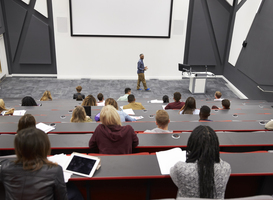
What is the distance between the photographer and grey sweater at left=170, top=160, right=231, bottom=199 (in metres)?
1.72

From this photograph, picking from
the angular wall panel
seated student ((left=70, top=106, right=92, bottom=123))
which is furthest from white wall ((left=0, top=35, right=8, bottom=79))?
seated student ((left=70, top=106, right=92, bottom=123))

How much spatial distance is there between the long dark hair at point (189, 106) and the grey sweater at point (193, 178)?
265 centimetres

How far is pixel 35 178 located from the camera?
5.42 ft

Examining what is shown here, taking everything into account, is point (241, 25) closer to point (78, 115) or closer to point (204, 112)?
point (204, 112)

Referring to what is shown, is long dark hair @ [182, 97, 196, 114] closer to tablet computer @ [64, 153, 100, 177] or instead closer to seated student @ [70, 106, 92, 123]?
seated student @ [70, 106, 92, 123]

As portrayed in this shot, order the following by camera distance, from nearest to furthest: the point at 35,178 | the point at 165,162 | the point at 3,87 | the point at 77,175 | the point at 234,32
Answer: the point at 35,178, the point at 77,175, the point at 165,162, the point at 3,87, the point at 234,32

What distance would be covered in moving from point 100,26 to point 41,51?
2418 mm

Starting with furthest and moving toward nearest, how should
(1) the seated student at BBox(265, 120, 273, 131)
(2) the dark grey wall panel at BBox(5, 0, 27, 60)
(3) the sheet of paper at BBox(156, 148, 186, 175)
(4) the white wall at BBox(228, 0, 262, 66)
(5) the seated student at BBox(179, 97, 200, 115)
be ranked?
(2) the dark grey wall panel at BBox(5, 0, 27, 60) < (4) the white wall at BBox(228, 0, 262, 66) < (5) the seated student at BBox(179, 97, 200, 115) < (1) the seated student at BBox(265, 120, 273, 131) < (3) the sheet of paper at BBox(156, 148, 186, 175)

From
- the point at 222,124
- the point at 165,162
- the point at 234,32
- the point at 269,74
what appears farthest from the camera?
the point at 234,32

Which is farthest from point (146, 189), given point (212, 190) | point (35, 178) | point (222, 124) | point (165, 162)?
point (222, 124)

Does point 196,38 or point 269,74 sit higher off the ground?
point 196,38

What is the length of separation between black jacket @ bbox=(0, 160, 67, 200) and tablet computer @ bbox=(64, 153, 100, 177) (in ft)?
1.19

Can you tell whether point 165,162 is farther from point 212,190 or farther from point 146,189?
point 212,190

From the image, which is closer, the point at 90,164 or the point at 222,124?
the point at 90,164
